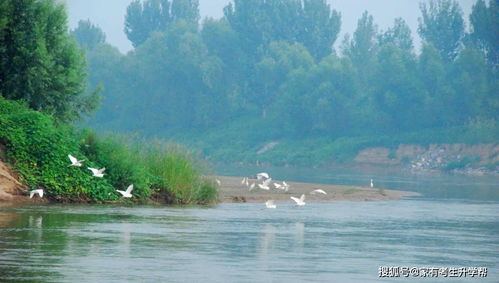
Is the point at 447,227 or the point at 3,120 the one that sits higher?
the point at 3,120

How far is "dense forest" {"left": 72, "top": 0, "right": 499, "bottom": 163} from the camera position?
11762 centimetres

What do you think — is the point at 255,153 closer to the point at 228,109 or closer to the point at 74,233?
the point at 228,109

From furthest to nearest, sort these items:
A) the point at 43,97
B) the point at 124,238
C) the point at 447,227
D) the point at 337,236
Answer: the point at 43,97 → the point at 447,227 → the point at 337,236 → the point at 124,238

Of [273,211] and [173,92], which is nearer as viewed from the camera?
[273,211]

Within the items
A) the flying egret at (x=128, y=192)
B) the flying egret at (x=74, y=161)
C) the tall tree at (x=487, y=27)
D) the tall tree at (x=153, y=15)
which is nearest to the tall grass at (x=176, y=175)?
the flying egret at (x=128, y=192)

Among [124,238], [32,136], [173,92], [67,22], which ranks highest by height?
[173,92]

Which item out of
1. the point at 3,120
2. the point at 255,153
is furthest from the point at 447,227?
the point at 255,153

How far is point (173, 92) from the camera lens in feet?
481

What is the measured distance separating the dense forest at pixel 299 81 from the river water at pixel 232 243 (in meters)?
76.9

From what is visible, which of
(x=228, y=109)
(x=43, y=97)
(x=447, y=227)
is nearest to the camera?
(x=447, y=227)

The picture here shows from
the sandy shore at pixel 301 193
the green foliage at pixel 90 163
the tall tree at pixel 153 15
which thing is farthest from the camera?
the tall tree at pixel 153 15

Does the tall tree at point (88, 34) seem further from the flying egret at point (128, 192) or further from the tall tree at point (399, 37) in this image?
the flying egret at point (128, 192)

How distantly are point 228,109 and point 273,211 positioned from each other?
10510 centimetres

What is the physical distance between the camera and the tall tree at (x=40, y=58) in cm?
4044
